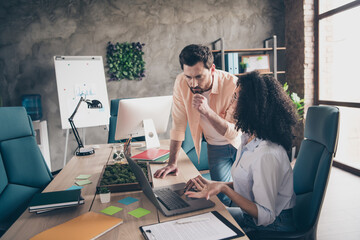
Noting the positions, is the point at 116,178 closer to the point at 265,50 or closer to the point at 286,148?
the point at 286,148

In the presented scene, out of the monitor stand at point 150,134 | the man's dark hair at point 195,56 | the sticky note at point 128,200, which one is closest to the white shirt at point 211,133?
the man's dark hair at point 195,56

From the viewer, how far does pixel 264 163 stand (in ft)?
3.45

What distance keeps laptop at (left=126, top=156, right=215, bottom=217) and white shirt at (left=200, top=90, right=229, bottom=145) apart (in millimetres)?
641

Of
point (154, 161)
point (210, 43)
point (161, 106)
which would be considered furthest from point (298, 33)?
point (154, 161)

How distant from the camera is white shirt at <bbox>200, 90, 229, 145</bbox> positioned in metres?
1.88

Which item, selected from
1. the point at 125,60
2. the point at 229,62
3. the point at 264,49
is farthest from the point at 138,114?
the point at 264,49

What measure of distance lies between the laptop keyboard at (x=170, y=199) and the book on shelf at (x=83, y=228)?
217 mm

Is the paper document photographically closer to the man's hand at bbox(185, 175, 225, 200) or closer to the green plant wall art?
the man's hand at bbox(185, 175, 225, 200)

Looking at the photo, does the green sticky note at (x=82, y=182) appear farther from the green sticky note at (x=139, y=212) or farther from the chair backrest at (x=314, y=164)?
the chair backrest at (x=314, y=164)

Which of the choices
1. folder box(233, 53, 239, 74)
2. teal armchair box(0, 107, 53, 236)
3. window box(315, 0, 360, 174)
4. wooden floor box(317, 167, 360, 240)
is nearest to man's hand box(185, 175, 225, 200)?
teal armchair box(0, 107, 53, 236)

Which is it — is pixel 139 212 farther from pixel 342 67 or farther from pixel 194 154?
pixel 342 67

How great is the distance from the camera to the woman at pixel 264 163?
1.05m

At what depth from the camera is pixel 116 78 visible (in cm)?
430

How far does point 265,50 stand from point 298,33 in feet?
1.80
